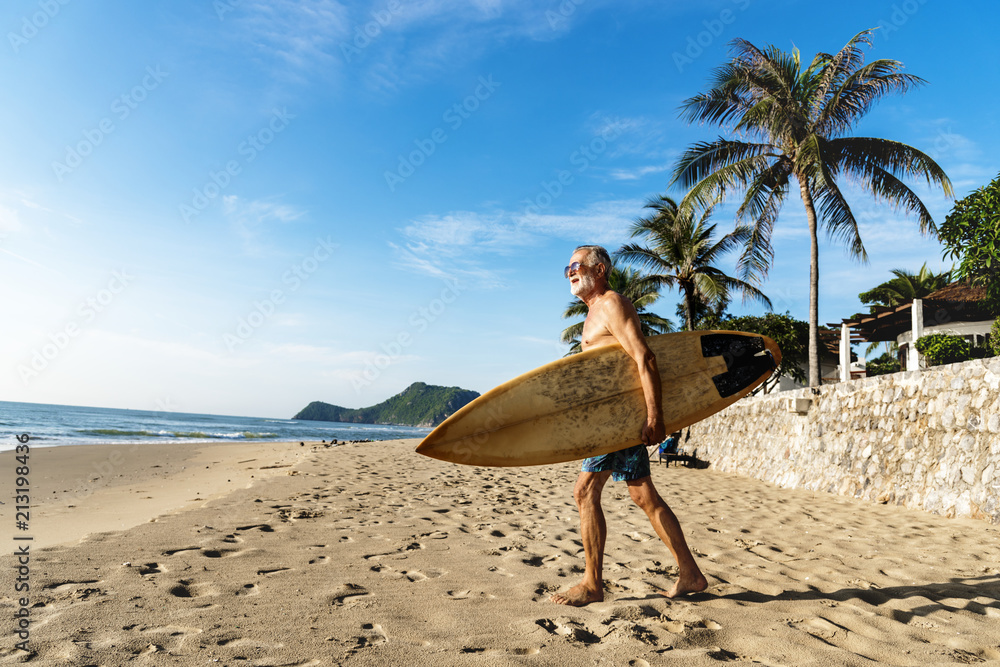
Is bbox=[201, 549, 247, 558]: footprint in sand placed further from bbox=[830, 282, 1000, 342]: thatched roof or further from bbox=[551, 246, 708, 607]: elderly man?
bbox=[830, 282, 1000, 342]: thatched roof

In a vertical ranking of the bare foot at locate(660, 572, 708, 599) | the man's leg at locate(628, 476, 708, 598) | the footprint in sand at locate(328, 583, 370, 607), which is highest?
the man's leg at locate(628, 476, 708, 598)

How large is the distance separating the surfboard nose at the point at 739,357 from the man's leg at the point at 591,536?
36.1 inches

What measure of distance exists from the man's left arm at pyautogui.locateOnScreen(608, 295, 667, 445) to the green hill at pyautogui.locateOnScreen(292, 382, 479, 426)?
72200 millimetres

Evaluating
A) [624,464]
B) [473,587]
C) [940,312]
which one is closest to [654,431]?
[624,464]

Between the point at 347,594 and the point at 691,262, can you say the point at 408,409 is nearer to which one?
the point at 691,262

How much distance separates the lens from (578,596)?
2.42m

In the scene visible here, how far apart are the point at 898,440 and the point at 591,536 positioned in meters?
5.33

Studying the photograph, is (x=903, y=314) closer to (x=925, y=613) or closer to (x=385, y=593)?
(x=925, y=613)

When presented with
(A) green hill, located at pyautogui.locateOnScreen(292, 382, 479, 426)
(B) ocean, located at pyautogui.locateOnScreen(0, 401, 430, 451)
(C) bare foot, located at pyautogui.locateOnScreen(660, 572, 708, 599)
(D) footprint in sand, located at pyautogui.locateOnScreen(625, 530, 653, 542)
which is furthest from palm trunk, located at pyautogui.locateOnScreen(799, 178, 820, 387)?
(A) green hill, located at pyautogui.locateOnScreen(292, 382, 479, 426)

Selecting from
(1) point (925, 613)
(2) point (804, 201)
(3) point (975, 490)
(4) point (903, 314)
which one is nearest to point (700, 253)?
(2) point (804, 201)

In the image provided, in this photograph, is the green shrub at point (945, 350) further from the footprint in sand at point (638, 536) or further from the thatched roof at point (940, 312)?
the footprint in sand at point (638, 536)

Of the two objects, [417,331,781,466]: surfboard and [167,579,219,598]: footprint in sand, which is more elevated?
[417,331,781,466]: surfboard

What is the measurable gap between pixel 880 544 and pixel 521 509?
9.22 feet

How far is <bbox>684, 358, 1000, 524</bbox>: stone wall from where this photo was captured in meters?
4.87
